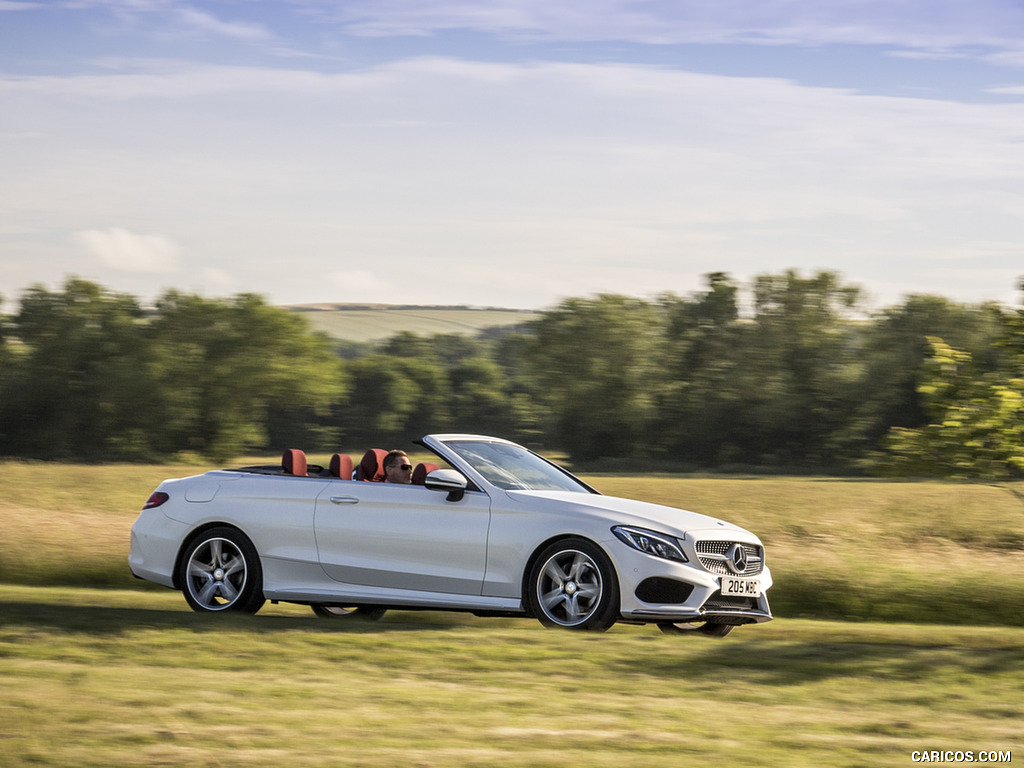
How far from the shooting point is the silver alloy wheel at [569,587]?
948 centimetres

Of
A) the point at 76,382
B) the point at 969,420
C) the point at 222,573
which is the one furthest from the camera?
the point at 76,382

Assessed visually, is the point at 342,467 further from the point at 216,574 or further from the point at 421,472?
the point at 216,574

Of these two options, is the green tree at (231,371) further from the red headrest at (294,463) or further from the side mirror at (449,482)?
the side mirror at (449,482)

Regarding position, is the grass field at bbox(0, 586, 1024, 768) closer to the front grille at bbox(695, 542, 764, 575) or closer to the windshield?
the front grille at bbox(695, 542, 764, 575)

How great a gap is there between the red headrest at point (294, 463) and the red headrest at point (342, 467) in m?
0.35

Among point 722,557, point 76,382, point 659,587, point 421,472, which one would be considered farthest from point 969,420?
point 76,382

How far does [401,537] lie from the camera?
1006cm

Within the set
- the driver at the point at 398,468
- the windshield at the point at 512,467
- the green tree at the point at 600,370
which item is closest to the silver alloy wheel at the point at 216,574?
the driver at the point at 398,468

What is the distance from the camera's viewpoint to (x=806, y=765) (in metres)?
5.85

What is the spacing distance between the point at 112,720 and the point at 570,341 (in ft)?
279

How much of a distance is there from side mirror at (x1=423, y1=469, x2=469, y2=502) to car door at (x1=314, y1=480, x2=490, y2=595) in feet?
0.17

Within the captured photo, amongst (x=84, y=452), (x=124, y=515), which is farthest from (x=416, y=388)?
(x=124, y=515)

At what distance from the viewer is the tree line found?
82688mm

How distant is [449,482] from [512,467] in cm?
82
